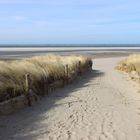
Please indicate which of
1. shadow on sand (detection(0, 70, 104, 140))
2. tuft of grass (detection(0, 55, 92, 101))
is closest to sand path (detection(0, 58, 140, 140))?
shadow on sand (detection(0, 70, 104, 140))

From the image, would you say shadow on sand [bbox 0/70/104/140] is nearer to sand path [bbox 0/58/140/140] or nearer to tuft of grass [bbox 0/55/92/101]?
sand path [bbox 0/58/140/140]

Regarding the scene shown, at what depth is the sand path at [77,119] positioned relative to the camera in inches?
386

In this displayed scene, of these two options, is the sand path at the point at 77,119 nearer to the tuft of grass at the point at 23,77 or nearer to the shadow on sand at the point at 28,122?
the shadow on sand at the point at 28,122

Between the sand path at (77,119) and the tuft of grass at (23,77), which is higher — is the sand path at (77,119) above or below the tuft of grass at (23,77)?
below

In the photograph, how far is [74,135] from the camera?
9734mm

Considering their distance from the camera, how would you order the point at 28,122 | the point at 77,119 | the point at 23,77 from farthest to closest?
the point at 23,77
the point at 77,119
the point at 28,122

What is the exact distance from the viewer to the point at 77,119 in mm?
11742

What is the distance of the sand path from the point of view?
9.80 meters

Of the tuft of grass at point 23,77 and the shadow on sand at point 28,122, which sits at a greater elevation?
the tuft of grass at point 23,77

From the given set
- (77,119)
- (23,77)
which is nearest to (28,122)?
(77,119)

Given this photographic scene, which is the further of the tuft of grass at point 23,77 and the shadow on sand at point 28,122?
the tuft of grass at point 23,77

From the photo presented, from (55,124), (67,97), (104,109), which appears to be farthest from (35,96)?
(55,124)

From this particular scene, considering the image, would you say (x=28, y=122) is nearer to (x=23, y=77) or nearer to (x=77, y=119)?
(x=77, y=119)

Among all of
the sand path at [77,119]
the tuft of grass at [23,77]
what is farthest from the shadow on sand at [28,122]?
the tuft of grass at [23,77]
